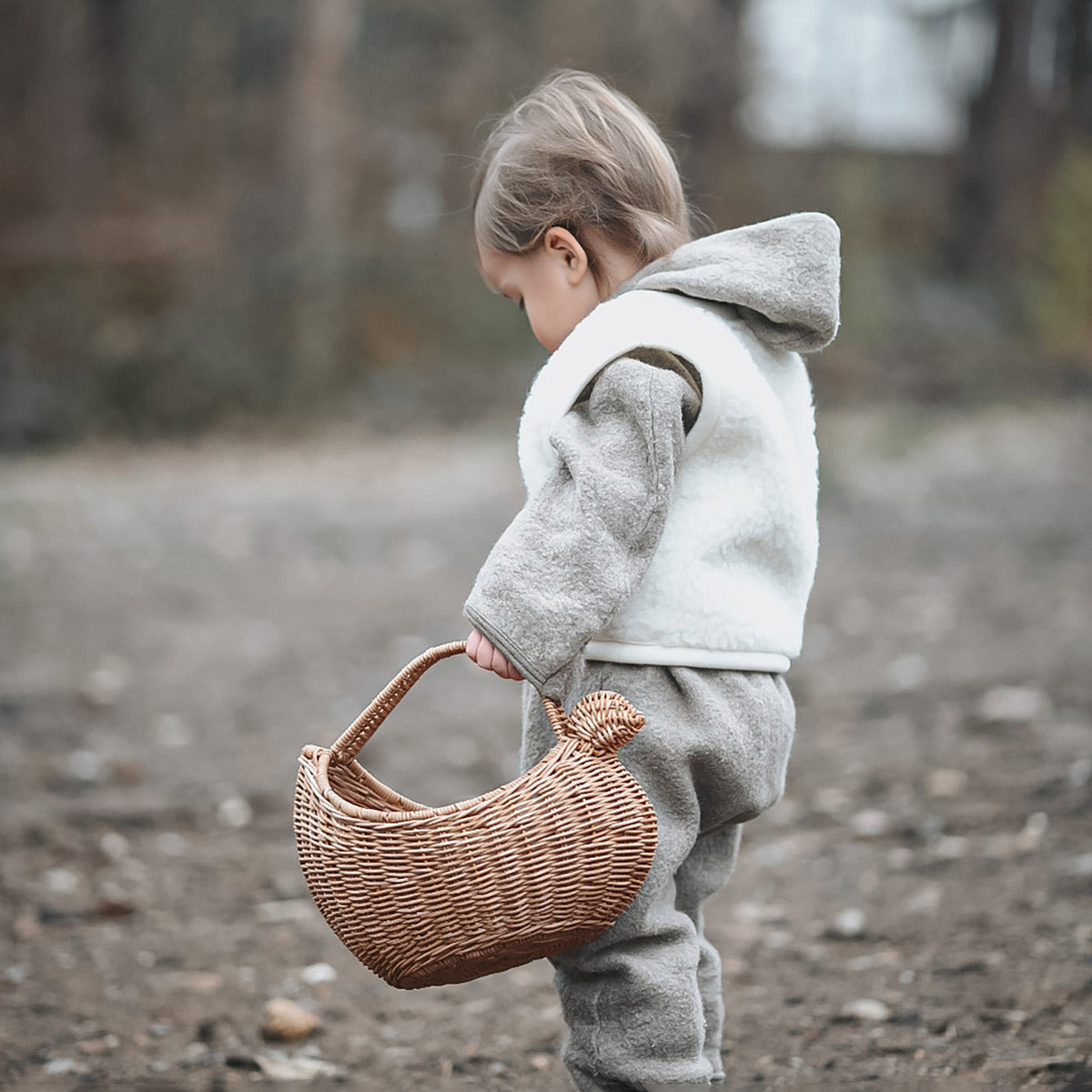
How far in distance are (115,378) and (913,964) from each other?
10.2 metres

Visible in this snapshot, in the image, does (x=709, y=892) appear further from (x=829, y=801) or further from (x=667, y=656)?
(x=829, y=801)

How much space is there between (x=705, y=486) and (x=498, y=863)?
56 centimetres

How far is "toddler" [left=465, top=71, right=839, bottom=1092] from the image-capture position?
62.6 inches

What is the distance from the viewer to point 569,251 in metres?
1.80

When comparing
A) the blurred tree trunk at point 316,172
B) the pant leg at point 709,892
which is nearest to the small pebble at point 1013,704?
the pant leg at point 709,892

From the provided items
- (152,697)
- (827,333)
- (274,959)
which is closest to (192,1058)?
(274,959)

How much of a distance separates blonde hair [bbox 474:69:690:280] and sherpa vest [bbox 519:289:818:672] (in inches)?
5.1

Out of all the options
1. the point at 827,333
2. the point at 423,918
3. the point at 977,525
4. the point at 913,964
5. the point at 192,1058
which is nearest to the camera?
the point at 423,918

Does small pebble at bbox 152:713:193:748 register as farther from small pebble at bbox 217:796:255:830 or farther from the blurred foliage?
the blurred foliage

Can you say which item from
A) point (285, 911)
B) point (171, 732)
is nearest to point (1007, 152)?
point (171, 732)

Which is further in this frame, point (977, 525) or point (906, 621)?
point (977, 525)

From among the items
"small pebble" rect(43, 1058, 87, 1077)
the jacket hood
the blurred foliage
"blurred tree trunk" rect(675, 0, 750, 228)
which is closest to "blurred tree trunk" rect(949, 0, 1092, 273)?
the blurred foliage

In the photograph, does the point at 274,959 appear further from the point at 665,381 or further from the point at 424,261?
the point at 424,261

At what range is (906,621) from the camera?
5.53 metres
